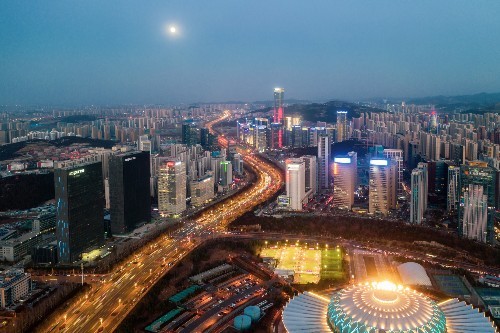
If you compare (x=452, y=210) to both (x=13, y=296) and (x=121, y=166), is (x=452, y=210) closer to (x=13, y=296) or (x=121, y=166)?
(x=121, y=166)

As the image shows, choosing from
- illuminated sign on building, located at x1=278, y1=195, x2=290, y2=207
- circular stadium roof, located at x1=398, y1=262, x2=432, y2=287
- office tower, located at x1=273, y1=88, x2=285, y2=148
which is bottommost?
circular stadium roof, located at x1=398, y1=262, x2=432, y2=287

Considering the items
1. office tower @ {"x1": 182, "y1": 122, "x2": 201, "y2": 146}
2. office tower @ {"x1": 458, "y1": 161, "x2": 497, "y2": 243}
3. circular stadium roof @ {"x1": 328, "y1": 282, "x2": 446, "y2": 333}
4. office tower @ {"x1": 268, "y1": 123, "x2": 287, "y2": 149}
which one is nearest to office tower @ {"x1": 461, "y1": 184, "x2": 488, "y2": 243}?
office tower @ {"x1": 458, "y1": 161, "x2": 497, "y2": 243}

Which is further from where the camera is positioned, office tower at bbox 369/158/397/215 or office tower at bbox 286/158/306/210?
office tower at bbox 286/158/306/210

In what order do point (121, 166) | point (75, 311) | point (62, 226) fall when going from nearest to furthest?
point (75, 311) → point (62, 226) → point (121, 166)

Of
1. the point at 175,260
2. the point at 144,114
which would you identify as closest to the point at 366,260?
the point at 175,260

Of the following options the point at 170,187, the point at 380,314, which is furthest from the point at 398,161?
the point at 380,314

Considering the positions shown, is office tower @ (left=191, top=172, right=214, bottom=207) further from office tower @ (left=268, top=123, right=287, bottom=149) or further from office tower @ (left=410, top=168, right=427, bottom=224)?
office tower @ (left=268, top=123, right=287, bottom=149)
